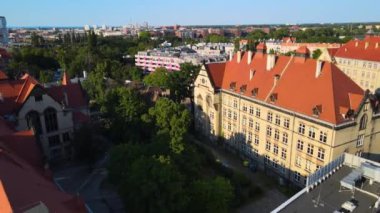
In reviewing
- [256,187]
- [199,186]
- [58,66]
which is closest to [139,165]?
[199,186]

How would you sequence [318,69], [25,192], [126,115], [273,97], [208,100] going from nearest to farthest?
[25,192], [318,69], [273,97], [126,115], [208,100]

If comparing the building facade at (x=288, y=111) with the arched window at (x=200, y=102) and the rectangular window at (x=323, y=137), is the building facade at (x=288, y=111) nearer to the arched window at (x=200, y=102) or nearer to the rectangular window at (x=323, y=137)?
the rectangular window at (x=323, y=137)

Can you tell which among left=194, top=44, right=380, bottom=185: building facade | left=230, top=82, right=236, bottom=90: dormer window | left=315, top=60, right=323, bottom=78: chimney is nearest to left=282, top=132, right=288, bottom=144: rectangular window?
left=194, top=44, right=380, bottom=185: building facade

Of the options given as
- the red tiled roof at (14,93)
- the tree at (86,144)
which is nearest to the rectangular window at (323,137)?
the tree at (86,144)

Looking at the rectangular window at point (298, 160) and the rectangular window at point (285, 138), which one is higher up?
the rectangular window at point (285, 138)

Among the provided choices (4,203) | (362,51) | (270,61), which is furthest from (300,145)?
(362,51)

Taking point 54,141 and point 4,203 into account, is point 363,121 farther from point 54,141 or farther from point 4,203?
point 54,141

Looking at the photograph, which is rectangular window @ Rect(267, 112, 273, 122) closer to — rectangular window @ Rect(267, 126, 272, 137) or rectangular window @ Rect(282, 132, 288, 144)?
rectangular window @ Rect(267, 126, 272, 137)

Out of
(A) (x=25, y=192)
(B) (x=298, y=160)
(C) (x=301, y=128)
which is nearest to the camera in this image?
(A) (x=25, y=192)
